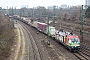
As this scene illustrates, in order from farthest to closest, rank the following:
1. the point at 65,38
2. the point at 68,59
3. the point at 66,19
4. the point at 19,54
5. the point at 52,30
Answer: the point at 66,19 < the point at 52,30 < the point at 65,38 < the point at 19,54 < the point at 68,59

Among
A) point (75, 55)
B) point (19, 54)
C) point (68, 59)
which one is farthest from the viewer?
point (19, 54)

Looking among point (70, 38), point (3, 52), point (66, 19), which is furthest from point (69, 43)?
point (66, 19)

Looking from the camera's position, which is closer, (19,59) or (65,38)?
(19,59)

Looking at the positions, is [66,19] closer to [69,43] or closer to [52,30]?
[52,30]

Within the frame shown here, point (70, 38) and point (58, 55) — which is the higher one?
point (70, 38)

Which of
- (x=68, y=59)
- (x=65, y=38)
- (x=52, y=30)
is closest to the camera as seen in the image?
(x=68, y=59)

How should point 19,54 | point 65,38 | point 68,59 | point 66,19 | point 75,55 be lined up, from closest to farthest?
1. point 68,59
2. point 75,55
3. point 19,54
4. point 65,38
5. point 66,19

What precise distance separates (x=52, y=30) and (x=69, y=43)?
611 inches

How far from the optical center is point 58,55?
2980cm

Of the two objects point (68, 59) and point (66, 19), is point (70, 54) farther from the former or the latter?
point (66, 19)

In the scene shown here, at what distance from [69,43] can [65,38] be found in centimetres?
244

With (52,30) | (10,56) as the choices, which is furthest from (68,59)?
(52,30)

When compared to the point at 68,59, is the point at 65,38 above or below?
above

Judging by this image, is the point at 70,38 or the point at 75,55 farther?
the point at 70,38
